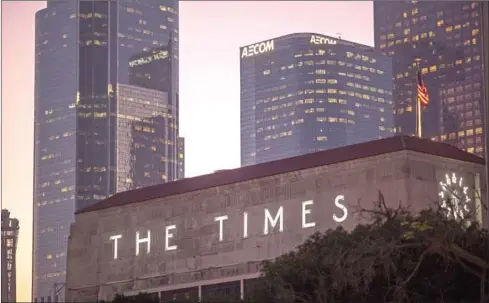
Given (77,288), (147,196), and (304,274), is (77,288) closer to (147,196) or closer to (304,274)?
(147,196)

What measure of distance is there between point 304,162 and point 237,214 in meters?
6.92

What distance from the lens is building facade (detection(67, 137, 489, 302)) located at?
93500mm

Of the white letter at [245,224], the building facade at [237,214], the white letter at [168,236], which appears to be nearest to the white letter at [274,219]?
the building facade at [237,214]

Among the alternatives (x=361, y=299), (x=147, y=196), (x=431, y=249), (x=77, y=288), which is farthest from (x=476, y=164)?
(x=431, y=249)

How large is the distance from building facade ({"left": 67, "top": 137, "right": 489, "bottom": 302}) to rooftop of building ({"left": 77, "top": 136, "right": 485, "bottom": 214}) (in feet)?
0.51

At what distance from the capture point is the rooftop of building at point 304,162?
9562cm

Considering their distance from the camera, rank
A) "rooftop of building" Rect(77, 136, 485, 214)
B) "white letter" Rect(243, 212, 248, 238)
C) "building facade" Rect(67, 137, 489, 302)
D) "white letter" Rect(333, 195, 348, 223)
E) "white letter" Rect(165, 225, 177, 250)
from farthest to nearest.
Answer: "white letter" Rect(165, 225, 177, 250) < "white letter" Rect(243, 212, 248, 238) < "rooftop of building" Rect(77, 136, 485, 214) < "building facade" Rect(67, 137, 489, 302) < "white letter" Rect(333, 195, 348, 223)

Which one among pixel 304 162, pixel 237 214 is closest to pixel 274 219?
pixel 237 214

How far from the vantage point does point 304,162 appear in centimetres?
9950

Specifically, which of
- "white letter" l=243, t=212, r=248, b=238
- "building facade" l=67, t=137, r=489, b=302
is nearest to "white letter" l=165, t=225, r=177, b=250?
"building facade" l=67, t=137, r=489, b=302

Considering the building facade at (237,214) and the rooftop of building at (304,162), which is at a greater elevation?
the rooftop of building at (304,162)

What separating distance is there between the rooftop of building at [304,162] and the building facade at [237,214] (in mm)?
154

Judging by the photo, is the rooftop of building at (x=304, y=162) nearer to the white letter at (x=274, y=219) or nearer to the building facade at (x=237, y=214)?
the building facade at (x=237, y=214)

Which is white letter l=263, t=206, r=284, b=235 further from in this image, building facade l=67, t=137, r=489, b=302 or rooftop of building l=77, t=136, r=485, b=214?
rooftop of building l=77, t=136, r=485, b=214
